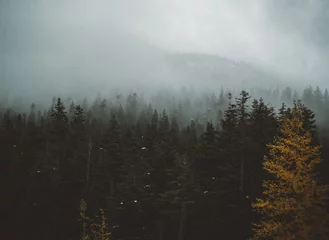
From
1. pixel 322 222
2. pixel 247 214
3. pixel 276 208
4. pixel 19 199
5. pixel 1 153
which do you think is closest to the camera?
pixel 322 222

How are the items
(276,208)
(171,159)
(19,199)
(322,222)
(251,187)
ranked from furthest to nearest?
(19,199), (171,159), (251,187), (276,208), (322,222)

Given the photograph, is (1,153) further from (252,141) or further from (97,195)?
(252,141)

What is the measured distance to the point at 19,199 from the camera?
59.5 meters

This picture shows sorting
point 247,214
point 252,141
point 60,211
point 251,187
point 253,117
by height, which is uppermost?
point 253,117

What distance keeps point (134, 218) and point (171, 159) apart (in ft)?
36.4

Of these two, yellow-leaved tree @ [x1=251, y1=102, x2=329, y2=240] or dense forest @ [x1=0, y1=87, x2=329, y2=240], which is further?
dense forest @ [x1=0, y1=87, x2=329, y2=240]

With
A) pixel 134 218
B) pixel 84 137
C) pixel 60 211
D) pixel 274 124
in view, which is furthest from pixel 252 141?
pixel 84 137

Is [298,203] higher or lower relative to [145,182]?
higher

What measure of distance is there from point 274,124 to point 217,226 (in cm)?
1667

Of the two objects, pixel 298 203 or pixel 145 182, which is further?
pixel 145 182

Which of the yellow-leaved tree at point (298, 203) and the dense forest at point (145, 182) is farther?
the dense forest at point (145, 182)

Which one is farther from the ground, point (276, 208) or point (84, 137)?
point (84, 137)

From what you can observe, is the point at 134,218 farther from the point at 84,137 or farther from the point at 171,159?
the point at 84,137

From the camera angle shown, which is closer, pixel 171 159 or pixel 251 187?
pixel 251 187
